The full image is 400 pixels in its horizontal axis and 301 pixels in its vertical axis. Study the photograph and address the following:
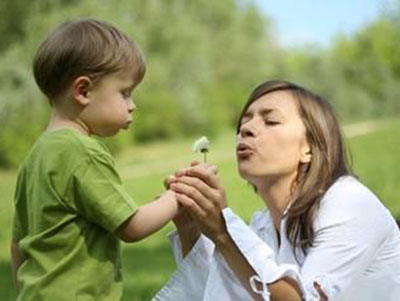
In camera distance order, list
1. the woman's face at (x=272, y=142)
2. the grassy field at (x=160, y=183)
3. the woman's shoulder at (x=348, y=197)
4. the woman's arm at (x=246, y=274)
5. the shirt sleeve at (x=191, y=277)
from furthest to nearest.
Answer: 1. the grassy field at (x=160, y=183)
2. the shirt sleeve at (x=191, y=277)
3. the woman's face at (x=272, y=142)
4. the woman's shoulder at (x=348, y=197)
5. the woman's arm at (x=246, y=274)

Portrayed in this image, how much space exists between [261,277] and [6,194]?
22340 millimetres

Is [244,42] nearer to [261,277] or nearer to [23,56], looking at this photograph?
[23,56]

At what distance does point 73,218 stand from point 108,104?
1.31 feet

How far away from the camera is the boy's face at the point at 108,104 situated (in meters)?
2.79

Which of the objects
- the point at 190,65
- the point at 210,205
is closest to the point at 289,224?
the point at 210,205

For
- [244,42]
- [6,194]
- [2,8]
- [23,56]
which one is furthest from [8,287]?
[244,42]

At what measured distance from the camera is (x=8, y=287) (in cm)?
855

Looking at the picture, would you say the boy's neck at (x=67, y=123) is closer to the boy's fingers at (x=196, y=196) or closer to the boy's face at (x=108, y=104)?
the boy's face at (x=108, y=104)

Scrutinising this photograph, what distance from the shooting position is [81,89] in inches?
109

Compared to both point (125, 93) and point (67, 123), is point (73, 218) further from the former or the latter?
point (125, 93)

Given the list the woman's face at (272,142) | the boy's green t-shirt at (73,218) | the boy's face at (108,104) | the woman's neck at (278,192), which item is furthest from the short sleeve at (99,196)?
the woman's neck at (278,192)

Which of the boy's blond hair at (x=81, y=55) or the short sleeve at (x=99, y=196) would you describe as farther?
the boy's blond hair at (x=81, y=55)

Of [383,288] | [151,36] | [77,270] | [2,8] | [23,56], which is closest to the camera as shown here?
[77,270]

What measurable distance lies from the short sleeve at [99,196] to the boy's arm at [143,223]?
3 cm
